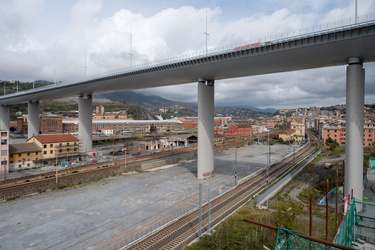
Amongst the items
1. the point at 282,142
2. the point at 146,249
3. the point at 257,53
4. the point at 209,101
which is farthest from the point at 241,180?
the point at 282,142

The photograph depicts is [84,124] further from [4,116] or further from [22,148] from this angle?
[4,116]

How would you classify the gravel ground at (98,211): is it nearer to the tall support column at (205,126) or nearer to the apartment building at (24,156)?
the tall support column at (205,126)

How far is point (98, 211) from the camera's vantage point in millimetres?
19266

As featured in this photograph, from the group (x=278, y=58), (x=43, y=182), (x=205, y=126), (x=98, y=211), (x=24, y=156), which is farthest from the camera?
(x=24, y=156)

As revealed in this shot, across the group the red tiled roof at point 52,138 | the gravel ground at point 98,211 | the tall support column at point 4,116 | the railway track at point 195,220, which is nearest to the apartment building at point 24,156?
the red tiled roof at point 52,138

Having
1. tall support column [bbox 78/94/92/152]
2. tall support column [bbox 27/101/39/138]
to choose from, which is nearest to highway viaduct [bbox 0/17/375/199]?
tall support column [bbox 78/94/92/152]

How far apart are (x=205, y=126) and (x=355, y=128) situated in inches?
620

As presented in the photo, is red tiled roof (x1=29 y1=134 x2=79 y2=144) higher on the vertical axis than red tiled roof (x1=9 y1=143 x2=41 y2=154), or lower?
higher

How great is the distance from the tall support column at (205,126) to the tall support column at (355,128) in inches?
595

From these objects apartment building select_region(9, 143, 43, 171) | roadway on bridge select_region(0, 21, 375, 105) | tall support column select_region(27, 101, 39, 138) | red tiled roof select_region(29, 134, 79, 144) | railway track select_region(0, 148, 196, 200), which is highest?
roadway on bridge select_region(0, 21, 375, 105)

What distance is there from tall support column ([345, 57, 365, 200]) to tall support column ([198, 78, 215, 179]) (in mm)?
15115

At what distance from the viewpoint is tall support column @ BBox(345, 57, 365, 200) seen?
60.1 ft

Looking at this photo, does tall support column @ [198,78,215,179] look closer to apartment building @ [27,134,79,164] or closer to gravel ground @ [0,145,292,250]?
gravel ground @ [0,145,292,250]

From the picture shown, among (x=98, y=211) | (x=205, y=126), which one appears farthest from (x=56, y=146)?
(x=205, y=126)
